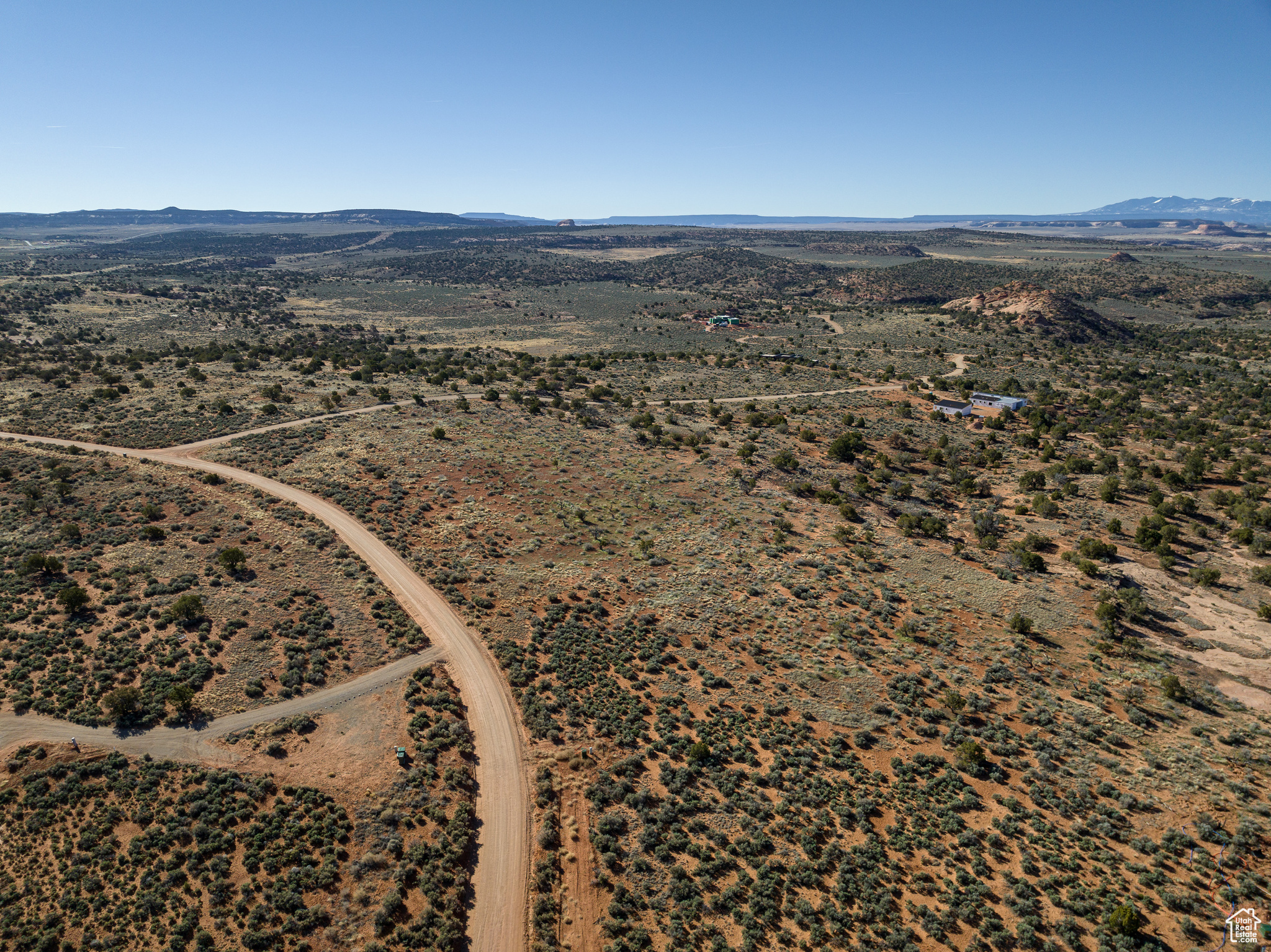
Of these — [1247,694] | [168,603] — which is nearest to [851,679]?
[1247,694]

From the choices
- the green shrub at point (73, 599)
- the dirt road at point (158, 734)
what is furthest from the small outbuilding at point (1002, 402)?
the green shrub at point (73, 599)

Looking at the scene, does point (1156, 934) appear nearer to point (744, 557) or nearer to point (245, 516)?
point (744, 557)

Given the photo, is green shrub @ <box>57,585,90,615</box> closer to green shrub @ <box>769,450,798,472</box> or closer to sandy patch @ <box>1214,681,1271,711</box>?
green shrub @ <box>769,450,798,472</box>

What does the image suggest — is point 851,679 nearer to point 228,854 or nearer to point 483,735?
point 483,735

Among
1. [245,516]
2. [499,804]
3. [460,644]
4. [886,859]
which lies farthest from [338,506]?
[886,859]

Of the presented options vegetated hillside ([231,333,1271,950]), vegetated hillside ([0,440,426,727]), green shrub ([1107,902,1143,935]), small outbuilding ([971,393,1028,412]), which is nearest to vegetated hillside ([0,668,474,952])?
vegetated hillside ([0,440,426,727])

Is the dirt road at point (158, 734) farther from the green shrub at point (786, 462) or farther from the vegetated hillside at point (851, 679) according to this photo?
the green shrub at point (786, 462)

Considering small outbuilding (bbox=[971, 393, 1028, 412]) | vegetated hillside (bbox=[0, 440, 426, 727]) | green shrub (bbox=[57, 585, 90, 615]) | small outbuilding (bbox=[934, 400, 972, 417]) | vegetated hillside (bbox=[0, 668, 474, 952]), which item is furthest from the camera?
small outbuilding (bbox=[971, 393, 1028, 412])
